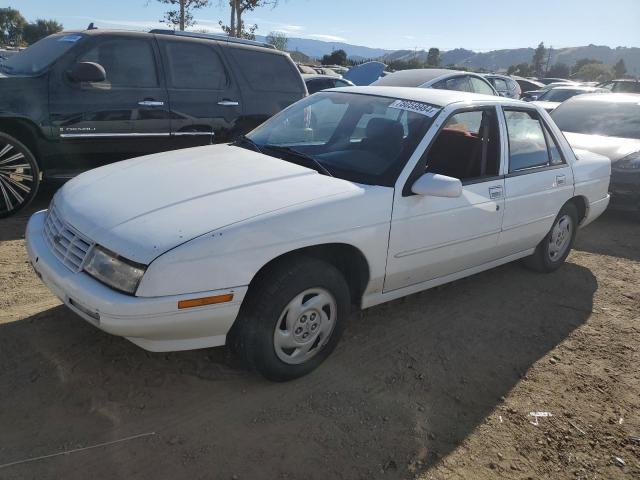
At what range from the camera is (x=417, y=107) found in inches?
145

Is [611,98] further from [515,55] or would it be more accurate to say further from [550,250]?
[515,55]

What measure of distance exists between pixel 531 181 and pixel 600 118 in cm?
511

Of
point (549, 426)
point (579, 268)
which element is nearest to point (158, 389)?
point (549, 426)

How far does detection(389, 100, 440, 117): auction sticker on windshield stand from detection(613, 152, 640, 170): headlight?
470cm

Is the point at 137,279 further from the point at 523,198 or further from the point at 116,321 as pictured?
the point at 523,198

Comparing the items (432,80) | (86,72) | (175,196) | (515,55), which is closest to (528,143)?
(175,196)

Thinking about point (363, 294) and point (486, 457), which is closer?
point (486, 457)

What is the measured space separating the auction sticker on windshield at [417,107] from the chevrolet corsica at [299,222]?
0.04 feet

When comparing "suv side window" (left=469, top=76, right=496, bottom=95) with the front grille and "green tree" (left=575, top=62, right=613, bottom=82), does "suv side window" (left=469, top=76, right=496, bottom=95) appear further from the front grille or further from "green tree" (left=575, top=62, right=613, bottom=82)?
"green tree" (left=575, top=62, right=613, bottom=82)

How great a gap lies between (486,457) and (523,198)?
224cm

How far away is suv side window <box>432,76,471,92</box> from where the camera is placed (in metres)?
9.03

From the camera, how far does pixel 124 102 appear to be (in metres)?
5.62

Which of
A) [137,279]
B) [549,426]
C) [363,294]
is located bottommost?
[549,426]

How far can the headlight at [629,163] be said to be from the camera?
7.10m
